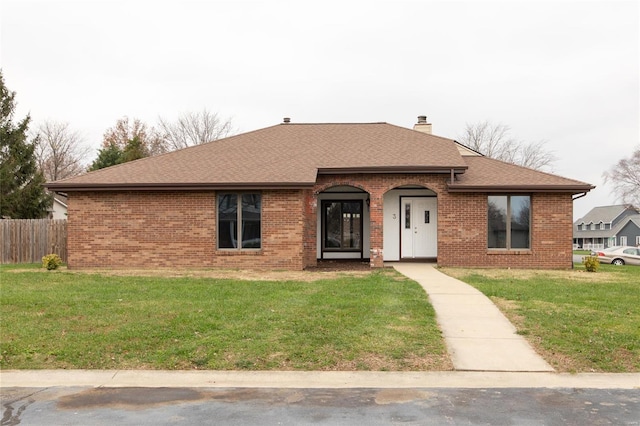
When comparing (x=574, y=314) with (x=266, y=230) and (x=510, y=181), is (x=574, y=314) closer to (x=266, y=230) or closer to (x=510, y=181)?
(x=510, y=181)

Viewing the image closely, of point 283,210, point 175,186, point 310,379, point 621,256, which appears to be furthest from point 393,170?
point 621,256

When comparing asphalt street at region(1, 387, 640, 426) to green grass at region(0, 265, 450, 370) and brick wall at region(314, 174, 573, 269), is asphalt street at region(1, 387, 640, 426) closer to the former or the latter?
green grass at region(0, 265, 450, 370)

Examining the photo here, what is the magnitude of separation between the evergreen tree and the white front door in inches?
852

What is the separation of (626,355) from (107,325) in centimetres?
725

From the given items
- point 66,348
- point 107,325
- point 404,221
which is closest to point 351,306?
point 107,325

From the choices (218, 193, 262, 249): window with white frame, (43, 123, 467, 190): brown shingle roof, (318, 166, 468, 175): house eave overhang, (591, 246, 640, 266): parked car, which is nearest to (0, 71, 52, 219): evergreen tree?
(43, 123, 467, 190): brown shingle roof

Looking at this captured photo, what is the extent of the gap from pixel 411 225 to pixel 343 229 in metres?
2.64

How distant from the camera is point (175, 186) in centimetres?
1691

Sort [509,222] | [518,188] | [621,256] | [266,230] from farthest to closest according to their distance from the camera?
[621,256] → [509,222] → [518,188] → [266,230]

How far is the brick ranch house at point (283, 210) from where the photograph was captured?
17047 millimetres

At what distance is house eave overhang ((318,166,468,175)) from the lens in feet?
56.3

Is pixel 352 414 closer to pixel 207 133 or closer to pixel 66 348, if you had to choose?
pixel 66 348

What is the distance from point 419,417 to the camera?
5273 mm

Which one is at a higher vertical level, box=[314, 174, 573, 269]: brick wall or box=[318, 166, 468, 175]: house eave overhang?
box=[318, 166, 468, 175]: house eave overhang
